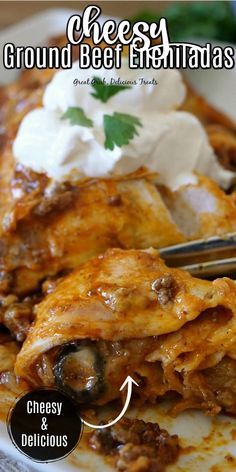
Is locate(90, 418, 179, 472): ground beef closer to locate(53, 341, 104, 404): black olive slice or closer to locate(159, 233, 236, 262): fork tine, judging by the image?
locate(53, 341, 104, 404): black olive slice

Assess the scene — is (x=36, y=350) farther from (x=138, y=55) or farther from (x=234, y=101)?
(x=234, y=101)

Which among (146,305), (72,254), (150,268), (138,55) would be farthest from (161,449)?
(138,55)

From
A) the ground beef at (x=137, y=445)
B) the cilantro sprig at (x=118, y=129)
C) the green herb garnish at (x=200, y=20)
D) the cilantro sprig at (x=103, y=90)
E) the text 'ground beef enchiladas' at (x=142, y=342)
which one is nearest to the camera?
the ground beef at (x=137, y=445)

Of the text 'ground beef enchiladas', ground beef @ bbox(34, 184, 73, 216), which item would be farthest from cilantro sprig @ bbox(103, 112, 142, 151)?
the text 'ground beef enchiladas'

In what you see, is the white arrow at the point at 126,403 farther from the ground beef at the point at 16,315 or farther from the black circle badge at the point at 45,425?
the ground beef at the point at 16,315

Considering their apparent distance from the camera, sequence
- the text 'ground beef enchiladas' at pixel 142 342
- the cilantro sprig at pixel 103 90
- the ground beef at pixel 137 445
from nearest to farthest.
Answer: the ground beef at pixel 137 445, the text 'ground beef enchiladas' at pixel 142 342, the cilantro sprig at pixel 103 90

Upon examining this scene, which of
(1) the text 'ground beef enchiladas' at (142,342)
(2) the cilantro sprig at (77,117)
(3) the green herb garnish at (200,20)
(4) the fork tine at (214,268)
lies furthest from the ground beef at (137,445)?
(3) the green herb garnish at (200,20)

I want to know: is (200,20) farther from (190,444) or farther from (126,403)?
(190,444)
